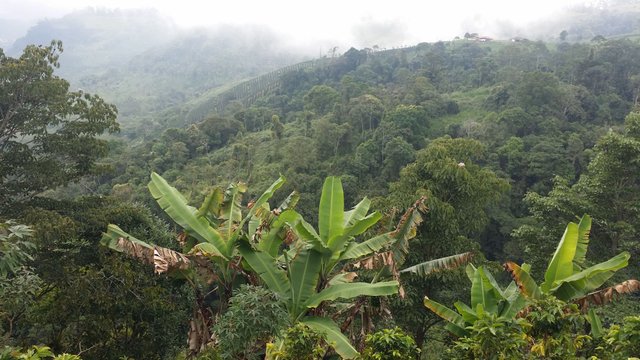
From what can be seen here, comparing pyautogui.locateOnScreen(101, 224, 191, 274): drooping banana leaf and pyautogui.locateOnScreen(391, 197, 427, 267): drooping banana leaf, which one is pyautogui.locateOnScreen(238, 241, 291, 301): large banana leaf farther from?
pyautogui.locateOnScreen(391, 197, 427, 267): drooping banana leaf

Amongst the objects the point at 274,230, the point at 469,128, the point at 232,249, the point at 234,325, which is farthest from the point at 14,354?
the point at 469,128

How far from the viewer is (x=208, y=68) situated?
144 meters

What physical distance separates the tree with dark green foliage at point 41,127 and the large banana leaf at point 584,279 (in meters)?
11.3

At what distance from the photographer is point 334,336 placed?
543 centimetres

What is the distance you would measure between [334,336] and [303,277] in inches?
36.8

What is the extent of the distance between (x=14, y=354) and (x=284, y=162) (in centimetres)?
2759

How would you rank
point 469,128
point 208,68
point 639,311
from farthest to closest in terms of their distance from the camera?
point 208,68 < point 469,128 < point 639,311

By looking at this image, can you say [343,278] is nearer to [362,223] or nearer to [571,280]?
[362,223]

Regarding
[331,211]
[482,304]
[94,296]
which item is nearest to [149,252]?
[331,211]

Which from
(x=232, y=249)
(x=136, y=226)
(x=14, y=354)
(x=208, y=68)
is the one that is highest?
(x=14, y=354)

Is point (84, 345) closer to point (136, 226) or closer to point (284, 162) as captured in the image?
point (136, 226)

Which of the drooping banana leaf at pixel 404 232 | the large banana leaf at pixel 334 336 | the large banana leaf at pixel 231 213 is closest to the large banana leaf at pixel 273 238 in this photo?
the large banana leaf at pixel 231 213

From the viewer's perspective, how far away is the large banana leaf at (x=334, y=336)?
16.8 feet

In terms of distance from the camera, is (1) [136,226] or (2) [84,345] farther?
(1) [136,226]
